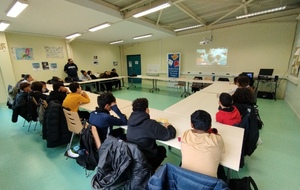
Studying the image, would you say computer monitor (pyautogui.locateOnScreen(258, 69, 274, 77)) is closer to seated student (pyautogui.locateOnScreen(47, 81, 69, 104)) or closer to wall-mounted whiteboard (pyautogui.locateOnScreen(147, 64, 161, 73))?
wall-mounted whiteboard (pyautogui.locateOnScreen(147, 64, 161, 73))

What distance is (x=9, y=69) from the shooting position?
538cm

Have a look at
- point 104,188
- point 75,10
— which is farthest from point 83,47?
point 104,188

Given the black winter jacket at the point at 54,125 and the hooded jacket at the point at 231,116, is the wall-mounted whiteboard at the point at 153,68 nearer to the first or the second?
the black winter jacket at the point at 54,125

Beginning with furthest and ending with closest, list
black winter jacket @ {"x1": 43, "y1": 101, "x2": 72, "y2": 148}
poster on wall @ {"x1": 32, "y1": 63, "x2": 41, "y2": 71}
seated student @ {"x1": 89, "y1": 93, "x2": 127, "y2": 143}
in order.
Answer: poster on wall @ {"x1": 32, "y1": 63, "x2": 41, "y2": 71}
black winter jacket @ {"x1": 43, "y1": 101, "x2": 72, "y2": 148}
seated student @ {"x1": 89, "y1": 93, "x2": 127, "y2": 143}

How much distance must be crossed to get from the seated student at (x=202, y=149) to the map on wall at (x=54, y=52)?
7.68 meters

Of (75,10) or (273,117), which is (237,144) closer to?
(273,117)

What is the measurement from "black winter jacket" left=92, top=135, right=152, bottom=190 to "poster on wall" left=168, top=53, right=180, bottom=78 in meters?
7.06

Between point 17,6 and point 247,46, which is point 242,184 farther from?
point 247,46

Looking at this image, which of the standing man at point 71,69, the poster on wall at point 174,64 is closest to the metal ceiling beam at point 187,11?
the poster on wall at point 174,64

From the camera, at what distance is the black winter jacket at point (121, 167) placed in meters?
1.12

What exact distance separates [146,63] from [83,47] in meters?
3.77

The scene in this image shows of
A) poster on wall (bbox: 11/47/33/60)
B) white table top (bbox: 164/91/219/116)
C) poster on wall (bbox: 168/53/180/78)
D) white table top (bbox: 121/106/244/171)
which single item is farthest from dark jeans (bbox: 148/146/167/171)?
poster on wall (bbox: 11/47/33/60)

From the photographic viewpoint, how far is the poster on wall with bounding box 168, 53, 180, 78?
7660mm

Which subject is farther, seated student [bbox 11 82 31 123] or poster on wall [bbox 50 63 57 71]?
poster on wall [bbox 50 63 57 71]
